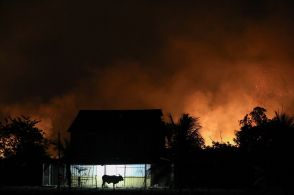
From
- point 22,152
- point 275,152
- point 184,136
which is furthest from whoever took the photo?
point 22,152

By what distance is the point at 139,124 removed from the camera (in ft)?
217

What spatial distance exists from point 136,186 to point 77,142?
10427 mm

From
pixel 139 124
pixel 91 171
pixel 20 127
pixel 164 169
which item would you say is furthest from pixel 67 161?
pixel 20 127

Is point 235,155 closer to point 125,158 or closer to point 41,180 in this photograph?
point 125,158

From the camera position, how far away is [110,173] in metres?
61.5

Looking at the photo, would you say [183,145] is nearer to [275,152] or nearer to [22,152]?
[275,152]

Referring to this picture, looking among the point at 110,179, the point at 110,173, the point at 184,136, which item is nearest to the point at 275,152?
the point at 184,136

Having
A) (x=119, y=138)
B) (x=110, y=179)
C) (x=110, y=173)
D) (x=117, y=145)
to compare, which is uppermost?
(x=119, y=138)

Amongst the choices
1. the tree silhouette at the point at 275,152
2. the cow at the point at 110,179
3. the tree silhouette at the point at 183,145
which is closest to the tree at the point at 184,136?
the tree silhouette at the point at 183,145

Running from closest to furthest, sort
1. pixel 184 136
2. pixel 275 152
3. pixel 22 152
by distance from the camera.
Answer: pixel 275 152
pixel 184 136
pixel 22 152

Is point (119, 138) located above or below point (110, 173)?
above

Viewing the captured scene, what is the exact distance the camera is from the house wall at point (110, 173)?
60250 millimetres

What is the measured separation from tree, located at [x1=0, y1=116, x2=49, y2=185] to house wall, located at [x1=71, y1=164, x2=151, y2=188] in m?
4.40

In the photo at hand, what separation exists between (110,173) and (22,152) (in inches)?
388
